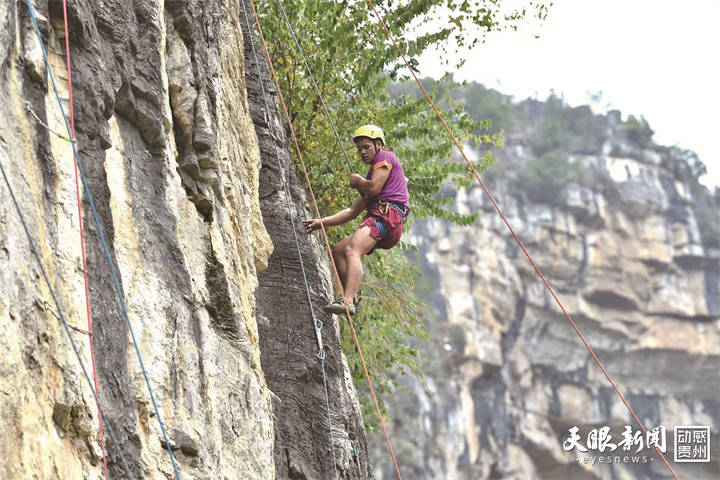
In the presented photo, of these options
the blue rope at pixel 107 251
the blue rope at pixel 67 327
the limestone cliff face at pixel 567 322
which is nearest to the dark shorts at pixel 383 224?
the blue rope at pixel 107 251

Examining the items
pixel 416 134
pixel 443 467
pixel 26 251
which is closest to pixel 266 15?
pixel 416 134

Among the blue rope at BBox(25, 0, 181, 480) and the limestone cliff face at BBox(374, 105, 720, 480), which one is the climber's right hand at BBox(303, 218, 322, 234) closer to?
the blue rope at BBox(25, 0, 181, 480)

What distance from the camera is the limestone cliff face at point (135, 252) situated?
3115 mm

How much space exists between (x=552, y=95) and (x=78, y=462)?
72711 mm

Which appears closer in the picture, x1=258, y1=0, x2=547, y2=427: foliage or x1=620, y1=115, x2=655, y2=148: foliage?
x1=258, y1=0, x2=547, y2=427: foliage

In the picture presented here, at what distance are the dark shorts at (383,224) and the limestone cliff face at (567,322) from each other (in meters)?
40.3

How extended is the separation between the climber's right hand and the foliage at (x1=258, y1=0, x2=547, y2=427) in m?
2.84

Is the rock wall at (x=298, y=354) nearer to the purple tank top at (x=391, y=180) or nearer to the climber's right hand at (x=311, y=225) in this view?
the climber's right hand at (x=311, y=225)

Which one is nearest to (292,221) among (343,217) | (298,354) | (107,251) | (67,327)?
(343,217)

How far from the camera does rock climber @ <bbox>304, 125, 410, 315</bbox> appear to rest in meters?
6.69

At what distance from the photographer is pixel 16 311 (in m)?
2.95

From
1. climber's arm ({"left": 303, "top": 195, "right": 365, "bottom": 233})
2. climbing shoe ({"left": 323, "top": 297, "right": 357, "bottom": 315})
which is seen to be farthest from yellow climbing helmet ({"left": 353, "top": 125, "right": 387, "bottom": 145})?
climbing shoe ({"left": 323, "top": 297, "right": 357, "bottom": 315})

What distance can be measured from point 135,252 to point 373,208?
2.87 m

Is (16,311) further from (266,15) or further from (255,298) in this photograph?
(266,15)
